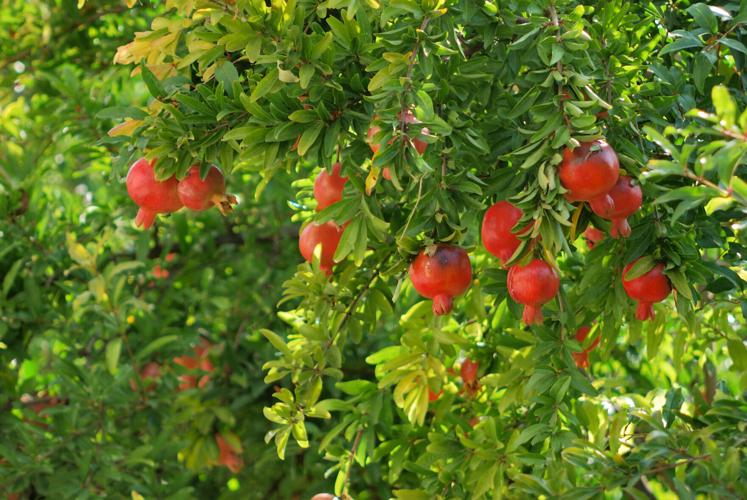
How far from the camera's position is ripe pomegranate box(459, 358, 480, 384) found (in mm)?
1859

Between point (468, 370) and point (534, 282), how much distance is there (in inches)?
27.0

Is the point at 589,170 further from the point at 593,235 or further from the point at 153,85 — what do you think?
the point at 153,85

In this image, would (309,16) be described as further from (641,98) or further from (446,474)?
(446,474)

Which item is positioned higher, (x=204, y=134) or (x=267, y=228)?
(x=204, y=134)

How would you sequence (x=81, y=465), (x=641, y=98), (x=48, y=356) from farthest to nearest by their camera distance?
(x=48, y=356) → (x=81, y=465) → (x=641, y=98)

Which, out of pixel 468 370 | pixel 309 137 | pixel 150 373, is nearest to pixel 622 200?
pixel 309 137

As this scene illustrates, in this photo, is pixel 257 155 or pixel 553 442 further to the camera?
pixel 553 442

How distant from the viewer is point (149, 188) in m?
1.36

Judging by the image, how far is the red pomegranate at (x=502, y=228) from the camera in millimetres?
1237

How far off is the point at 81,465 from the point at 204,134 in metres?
1.05

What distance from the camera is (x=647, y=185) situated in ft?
4.10

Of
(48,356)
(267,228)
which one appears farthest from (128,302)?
(267,228)

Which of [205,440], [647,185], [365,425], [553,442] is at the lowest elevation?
[205,440]

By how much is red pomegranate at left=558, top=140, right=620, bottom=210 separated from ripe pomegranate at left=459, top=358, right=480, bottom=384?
767 millimetres
